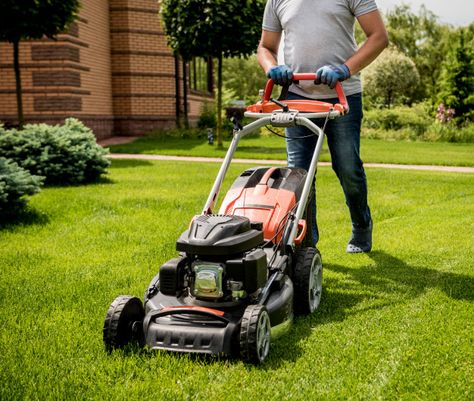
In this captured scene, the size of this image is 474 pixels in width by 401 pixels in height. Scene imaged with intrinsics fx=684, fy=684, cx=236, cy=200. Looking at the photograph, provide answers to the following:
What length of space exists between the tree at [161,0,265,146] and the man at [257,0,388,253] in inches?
357

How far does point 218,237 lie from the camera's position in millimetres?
2842

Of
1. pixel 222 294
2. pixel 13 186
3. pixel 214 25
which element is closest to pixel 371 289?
pixel 222 294

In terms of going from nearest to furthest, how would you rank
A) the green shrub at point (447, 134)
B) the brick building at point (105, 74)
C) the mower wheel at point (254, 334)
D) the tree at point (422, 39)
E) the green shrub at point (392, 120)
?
the mower wheel at point (254, 334)
the brick building at point (105, 74)
the green shrub at point (447, 134)
the green shrub at point (392, 120)
the tree at point (422, 39)

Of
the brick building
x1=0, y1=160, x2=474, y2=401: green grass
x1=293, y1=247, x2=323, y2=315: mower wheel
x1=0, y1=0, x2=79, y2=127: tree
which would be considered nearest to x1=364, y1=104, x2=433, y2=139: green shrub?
the brick building

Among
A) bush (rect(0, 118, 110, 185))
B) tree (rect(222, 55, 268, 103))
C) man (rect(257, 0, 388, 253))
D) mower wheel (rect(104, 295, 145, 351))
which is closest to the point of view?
mower wheel (rect(104, 295, 145, 351))

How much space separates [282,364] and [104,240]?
9.50 feet

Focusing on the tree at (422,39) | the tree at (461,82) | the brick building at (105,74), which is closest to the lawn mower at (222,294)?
the brick building at (105,74)

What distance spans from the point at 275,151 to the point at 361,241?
914cm

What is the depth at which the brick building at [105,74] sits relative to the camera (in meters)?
14.6

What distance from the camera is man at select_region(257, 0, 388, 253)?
4.11m

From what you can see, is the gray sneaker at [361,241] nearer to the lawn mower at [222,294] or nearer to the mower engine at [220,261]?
the lawn mower at [222,294]

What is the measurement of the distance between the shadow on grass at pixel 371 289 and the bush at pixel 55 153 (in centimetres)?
484

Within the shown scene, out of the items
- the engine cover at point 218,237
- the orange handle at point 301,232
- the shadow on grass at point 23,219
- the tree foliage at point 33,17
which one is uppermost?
the tree foliage at point 33,17

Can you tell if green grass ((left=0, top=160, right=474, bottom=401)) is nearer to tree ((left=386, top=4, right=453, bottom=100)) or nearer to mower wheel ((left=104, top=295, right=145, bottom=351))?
mower wheel ((left=104, top=295, right=145, bottom=351))
